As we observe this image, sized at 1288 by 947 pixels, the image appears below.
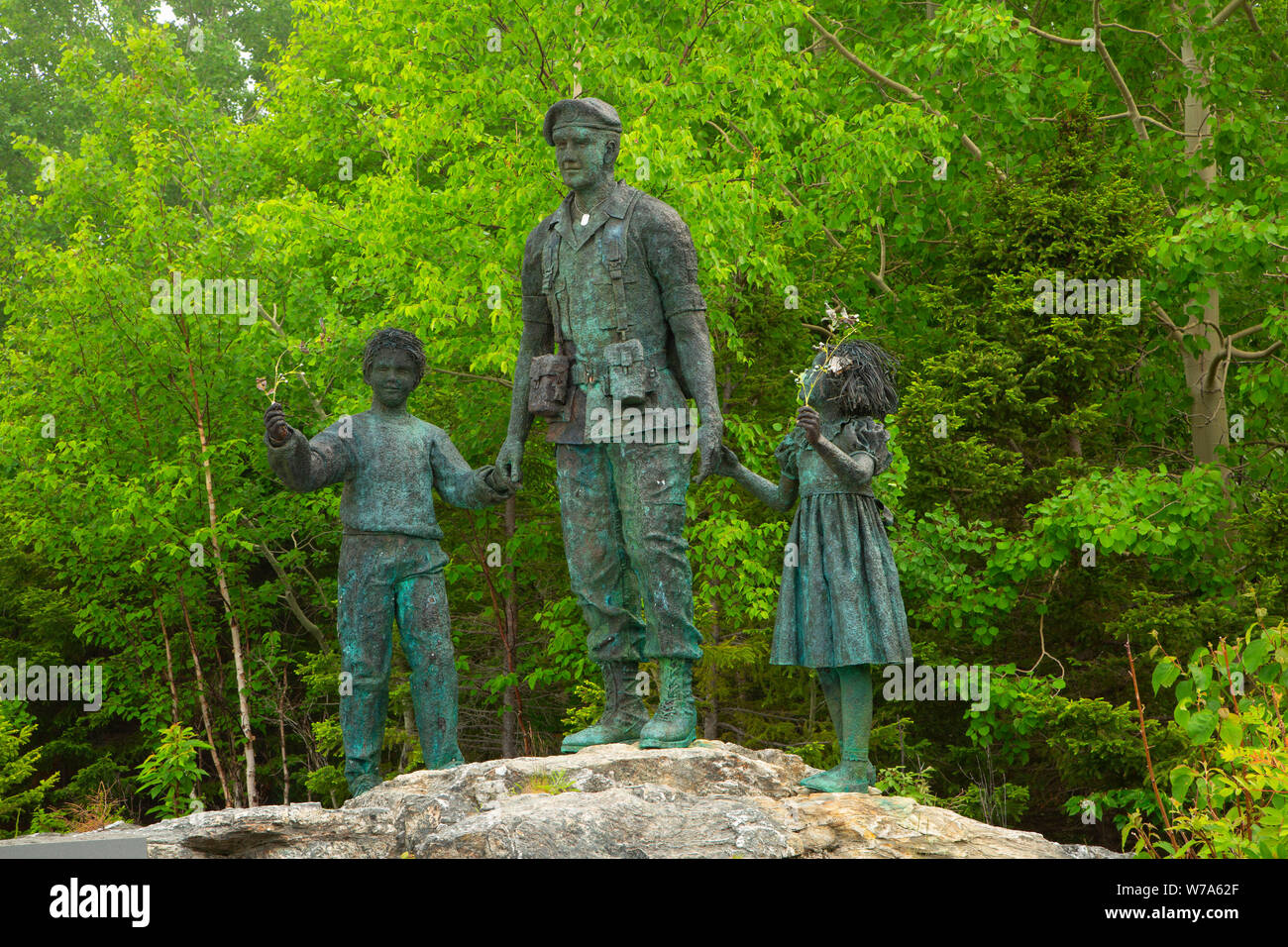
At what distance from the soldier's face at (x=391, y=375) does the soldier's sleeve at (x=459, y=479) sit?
0.86 feet

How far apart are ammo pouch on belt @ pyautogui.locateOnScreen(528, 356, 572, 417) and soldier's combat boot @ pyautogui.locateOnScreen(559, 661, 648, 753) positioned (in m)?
1.22

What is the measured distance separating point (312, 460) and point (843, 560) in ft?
7.90

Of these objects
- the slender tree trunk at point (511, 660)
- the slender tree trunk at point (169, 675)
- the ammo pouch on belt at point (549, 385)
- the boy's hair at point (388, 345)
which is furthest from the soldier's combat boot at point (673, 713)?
the slender tree trunk at point (169, 675)

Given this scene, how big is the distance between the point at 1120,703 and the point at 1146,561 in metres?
1.30

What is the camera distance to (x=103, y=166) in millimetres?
14289

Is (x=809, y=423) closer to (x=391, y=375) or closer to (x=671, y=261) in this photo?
(x=671, y=261)

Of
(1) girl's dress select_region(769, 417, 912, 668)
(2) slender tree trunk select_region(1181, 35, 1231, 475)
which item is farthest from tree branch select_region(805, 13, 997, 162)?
(1) girl's dress select_region(769, 417, 912, 668)

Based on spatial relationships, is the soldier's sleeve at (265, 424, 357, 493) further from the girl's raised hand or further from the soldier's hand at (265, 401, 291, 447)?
the girl's raised hand

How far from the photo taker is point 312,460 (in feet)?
20.9

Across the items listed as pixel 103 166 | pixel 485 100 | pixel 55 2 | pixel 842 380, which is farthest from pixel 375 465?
pixel 55 2

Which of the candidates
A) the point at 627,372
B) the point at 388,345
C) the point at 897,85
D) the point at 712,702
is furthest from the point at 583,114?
the point at 897,85

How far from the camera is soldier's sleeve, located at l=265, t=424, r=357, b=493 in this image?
629 cm

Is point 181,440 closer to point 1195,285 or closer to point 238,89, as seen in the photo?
point 1195,285

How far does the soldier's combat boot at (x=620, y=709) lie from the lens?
21.8 ft
